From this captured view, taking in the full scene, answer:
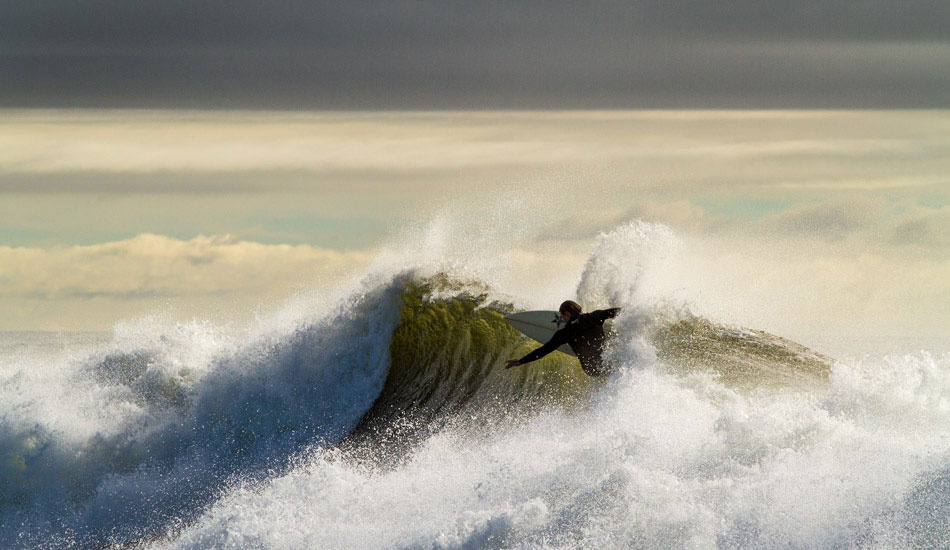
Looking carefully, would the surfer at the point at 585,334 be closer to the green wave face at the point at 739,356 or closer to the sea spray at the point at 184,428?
the green wave face at the point at 739,356

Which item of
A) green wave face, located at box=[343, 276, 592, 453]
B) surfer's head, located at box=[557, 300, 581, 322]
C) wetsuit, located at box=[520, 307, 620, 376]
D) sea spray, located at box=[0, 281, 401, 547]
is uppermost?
surfer's head, located at box=[557, 300, 581, 322]

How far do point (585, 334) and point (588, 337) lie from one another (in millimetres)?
64

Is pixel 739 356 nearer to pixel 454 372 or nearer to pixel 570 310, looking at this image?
pixel 570 310

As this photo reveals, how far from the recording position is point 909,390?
20.5 ft

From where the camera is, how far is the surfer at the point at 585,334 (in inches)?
323

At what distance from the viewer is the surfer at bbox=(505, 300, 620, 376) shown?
8211 mm

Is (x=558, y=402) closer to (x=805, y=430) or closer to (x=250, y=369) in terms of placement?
(x=805, y=430)

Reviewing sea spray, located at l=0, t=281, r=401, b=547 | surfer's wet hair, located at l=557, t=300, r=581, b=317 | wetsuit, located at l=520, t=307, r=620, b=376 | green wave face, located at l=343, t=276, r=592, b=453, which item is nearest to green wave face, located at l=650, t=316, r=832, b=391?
wetsuit, located at l=520, t=307, r=620, b=376

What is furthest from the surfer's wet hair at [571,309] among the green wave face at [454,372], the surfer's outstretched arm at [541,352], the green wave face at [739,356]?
the green wave face at [454,372]

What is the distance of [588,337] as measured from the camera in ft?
27.6

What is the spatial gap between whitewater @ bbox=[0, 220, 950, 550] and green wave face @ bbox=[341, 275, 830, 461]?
1.5 inches

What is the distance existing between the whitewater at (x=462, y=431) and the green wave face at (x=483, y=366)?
0.04 meters

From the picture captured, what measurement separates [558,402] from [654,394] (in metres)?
1.99

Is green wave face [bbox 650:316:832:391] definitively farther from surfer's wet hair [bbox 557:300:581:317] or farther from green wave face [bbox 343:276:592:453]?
green wave face [bbox 343:276:592:453]
